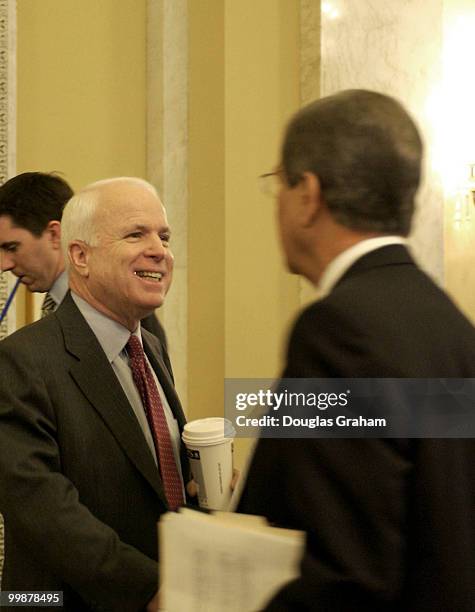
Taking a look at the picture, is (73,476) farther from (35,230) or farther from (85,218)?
(35,230)

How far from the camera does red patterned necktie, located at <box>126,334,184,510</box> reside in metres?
1.99

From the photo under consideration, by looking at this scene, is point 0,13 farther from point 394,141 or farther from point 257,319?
point 394,141

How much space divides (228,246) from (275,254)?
272 mm

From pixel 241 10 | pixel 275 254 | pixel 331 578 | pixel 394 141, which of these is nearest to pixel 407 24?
pixel 241 10

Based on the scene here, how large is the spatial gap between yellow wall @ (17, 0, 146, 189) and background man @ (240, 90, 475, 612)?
365 cm

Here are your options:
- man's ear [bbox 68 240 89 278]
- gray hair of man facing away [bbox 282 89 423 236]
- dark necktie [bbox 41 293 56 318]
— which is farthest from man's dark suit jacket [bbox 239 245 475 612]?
dark necktie [bbox 41 293 56 318]

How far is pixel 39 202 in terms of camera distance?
316 cm

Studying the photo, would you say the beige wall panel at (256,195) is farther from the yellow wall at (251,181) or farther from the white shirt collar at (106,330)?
the white shirt collar at (106,330)

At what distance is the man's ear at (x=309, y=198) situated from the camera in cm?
134

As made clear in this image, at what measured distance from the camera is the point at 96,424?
6.23 feet

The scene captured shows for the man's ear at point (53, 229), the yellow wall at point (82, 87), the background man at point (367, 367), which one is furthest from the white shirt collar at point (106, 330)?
the yellow wall at point (82, 87)

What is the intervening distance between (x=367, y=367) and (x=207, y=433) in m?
0.81

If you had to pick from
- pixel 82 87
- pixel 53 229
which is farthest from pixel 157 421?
pixel 82 87

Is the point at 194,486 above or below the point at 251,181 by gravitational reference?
below
